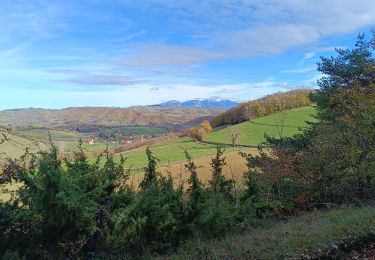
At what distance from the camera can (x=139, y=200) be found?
6965 mm

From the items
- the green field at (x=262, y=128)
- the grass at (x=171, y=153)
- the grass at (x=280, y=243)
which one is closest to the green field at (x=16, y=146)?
the grass at (x=280, y=243)

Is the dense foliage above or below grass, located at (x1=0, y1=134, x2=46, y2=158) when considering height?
below

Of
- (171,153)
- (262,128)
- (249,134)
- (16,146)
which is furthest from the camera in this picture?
(262,128)

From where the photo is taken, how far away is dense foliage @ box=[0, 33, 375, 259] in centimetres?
627

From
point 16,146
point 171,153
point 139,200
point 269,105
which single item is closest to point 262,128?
point 171,153

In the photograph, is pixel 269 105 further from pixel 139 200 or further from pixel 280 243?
pixel 139 200

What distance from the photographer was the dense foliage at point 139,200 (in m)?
6.27

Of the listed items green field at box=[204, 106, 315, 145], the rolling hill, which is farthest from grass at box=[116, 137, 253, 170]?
green field at box=[204, 106, 315, 145]

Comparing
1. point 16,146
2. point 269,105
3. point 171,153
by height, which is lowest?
point 171,153

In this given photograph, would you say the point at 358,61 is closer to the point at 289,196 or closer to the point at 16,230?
the point at 289,196

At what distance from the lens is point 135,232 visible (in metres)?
6.78

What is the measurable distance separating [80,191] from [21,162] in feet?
3.56

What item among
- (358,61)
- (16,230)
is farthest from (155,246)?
→ (358,61)

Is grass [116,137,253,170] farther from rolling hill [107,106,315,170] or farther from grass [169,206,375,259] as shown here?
grass [169,206,375,259]
